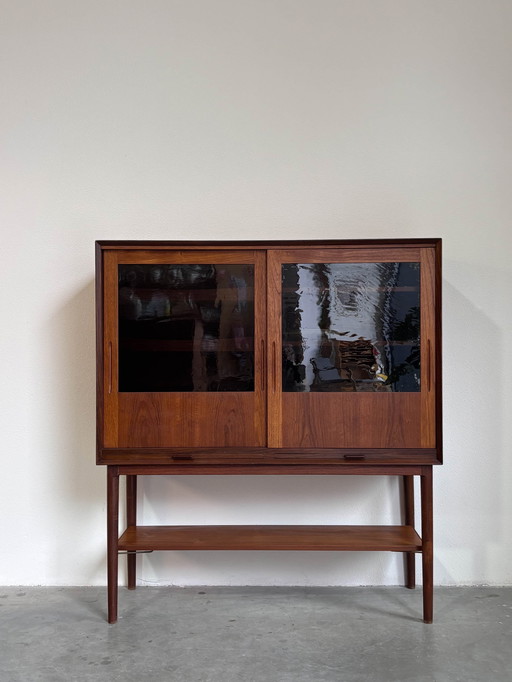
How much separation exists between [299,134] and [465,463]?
76.2 inches

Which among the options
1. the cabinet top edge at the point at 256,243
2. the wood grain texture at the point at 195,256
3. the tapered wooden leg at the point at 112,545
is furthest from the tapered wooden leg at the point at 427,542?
the tapered wooden leg at the point at 112,545

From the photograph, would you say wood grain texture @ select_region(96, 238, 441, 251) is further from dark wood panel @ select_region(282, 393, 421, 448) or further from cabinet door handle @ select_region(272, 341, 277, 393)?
dark wood panel @ select_region(282, 393, 421, 448)

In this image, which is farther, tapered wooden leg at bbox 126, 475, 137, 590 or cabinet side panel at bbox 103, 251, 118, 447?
tapered wooden leg at bbox 126, 475, 137, 590

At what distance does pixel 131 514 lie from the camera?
3.26m

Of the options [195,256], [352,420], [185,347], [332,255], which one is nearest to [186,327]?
[185,347]

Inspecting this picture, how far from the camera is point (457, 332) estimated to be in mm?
3311

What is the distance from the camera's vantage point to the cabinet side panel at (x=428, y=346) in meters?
2.81

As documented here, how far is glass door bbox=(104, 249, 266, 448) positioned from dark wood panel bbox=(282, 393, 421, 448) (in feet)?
0.50

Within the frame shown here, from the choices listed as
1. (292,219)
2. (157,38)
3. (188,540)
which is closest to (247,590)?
(188,540)

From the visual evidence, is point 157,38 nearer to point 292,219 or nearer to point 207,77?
point 207,77

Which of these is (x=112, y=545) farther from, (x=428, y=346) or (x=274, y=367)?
(x=428, y=346)

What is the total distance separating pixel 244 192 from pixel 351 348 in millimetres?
1057

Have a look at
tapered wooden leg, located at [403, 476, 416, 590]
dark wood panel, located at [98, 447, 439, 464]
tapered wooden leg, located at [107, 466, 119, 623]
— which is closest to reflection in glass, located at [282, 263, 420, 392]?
dark wood panel, located at [98, 447, 439, 464]

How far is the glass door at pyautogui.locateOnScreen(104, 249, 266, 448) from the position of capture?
2.84 m
